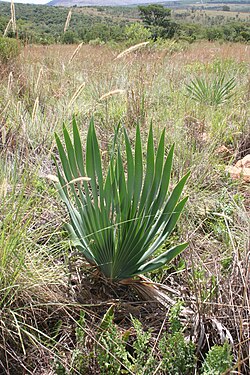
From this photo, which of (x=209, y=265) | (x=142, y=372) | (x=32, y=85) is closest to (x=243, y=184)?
(x=209, y=265)

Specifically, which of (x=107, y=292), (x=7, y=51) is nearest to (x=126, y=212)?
(x=107, y=292)

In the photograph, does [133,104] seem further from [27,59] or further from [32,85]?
[27,59]

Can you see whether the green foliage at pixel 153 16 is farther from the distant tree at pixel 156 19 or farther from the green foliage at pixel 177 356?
the green foliage at pixel 177 356

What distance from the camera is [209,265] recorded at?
159 cm

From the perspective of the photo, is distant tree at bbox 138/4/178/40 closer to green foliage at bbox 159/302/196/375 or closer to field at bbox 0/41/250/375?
field at bbox 0/41/250/375

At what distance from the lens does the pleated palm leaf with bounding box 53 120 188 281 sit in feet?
4.45

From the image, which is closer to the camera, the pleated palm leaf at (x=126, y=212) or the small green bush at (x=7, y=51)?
the pleated palm leaf at (x=126, y=212)

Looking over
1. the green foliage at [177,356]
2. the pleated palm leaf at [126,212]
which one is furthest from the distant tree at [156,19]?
the green foliage at [177,356]

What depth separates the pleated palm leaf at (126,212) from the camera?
53.4 inches

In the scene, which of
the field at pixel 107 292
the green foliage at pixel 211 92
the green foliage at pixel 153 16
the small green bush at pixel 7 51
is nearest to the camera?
the field at pixel 107 292

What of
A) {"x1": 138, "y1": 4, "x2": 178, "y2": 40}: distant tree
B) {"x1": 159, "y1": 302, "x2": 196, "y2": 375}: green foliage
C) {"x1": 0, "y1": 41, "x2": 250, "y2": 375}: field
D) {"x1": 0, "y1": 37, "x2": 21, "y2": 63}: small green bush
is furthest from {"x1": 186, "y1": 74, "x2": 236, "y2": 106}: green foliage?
{"x1": 138, "y1": 4, "x2": 178, "y2": 40}: distant tree

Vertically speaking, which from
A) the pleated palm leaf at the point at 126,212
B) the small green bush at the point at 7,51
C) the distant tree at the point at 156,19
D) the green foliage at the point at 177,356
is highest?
the distant tree at the point at 156,19

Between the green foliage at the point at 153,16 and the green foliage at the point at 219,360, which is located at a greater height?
the green foliage at the point at 153,16

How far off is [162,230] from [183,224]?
1.38ft
